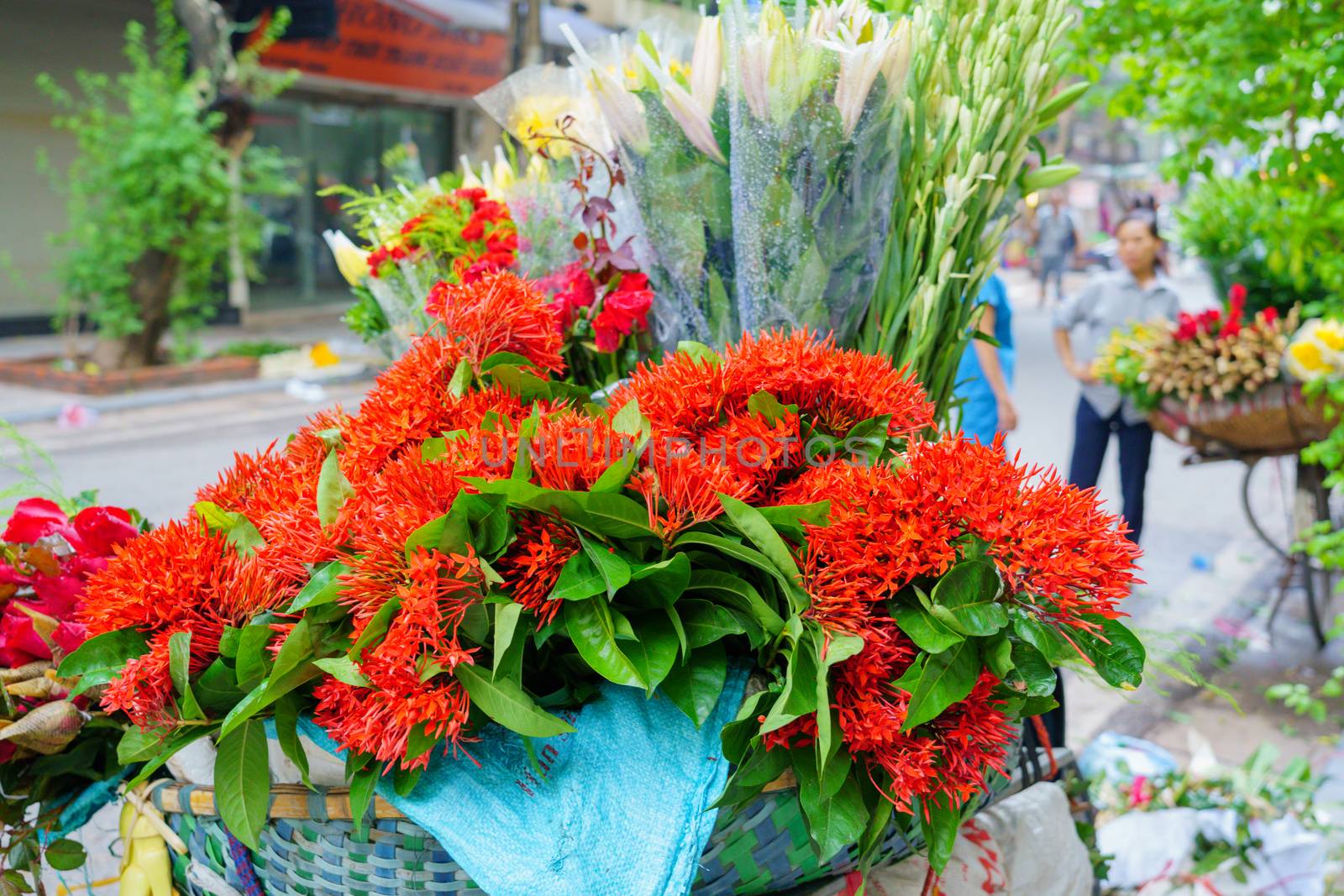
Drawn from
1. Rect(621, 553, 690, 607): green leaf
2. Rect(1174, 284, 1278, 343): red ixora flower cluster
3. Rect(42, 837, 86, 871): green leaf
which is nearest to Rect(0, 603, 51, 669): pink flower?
Rect(42, 837, 86, 871): green leaf

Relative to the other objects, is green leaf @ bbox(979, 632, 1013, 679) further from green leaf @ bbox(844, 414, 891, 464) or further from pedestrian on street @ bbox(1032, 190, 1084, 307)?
pedestrian on street @ bbox(1032, 190, 1084, 307)

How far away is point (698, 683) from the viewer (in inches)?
40.2

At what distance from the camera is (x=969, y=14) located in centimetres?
150

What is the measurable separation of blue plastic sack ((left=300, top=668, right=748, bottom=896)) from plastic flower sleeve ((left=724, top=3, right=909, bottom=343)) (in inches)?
23.4

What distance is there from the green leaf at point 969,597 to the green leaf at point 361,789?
1.75 ft

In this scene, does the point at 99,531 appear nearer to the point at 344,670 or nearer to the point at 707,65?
the point at 344,670

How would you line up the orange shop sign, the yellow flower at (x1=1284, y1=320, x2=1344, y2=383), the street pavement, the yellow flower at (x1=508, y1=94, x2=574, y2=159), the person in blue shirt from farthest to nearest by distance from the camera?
the orange shop sign
the street pavement
the person in blue shirt
the yellow flower at (x1=1284, y1=320, x2=1344, y2=383)
the yellow flower at (x1=508, y1=94, x2=574, y2=159)

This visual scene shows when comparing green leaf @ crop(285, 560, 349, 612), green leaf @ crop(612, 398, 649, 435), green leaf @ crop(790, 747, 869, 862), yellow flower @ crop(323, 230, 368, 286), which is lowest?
green leaf @ crop(790, 747, 869, 862)

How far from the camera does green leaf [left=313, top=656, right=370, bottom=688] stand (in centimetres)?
97

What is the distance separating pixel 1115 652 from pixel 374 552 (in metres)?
0.68

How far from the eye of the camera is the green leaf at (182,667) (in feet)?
3.34

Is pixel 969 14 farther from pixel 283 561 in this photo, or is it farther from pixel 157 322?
pixel 157 322

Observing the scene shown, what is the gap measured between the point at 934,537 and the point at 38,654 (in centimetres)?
107

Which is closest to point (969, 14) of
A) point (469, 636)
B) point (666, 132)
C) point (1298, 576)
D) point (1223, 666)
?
point (666, 132)
